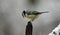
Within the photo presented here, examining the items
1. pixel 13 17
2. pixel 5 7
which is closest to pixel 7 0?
pixel 5 7

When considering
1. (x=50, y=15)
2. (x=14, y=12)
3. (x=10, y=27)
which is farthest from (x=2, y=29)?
(x=50, y=15)

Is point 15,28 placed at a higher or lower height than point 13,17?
lower

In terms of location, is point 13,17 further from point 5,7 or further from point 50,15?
point 50,15

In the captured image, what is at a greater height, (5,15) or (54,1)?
(54,1)

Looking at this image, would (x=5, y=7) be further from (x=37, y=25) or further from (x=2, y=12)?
(x=37, y=25)

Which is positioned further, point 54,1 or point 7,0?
point 7,0

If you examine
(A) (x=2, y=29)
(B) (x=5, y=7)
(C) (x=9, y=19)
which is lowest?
(A) (x=2, y=29)
